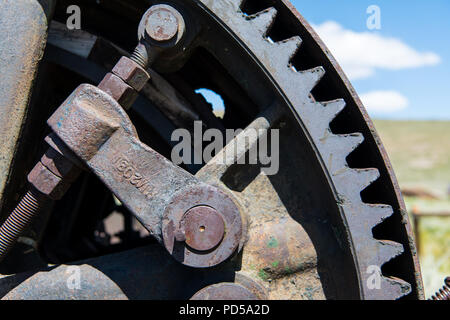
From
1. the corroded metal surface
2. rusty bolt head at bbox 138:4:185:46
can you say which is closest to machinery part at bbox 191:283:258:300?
the corroded metal surface

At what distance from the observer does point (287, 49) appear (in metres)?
1.48

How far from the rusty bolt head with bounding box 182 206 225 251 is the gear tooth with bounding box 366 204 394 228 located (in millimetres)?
499

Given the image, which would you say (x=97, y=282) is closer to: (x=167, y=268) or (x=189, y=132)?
(x=167, y=268)

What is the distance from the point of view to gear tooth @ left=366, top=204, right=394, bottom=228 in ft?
4.67

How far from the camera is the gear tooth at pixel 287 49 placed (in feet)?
4.85

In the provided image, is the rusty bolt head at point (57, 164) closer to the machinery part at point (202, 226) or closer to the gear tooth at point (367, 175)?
the machinery part at point (202, 226)

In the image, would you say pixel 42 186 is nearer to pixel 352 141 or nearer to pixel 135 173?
pixel 135 173

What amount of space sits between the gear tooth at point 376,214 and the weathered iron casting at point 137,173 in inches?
17.1

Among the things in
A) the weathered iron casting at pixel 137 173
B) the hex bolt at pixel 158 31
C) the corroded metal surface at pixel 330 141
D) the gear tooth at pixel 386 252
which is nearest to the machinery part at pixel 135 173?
the weathered iron casting at pixel 137 173

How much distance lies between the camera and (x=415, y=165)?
29.8 metres

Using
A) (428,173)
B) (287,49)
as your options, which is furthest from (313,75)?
(428,173)

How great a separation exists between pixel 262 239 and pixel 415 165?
102 ft

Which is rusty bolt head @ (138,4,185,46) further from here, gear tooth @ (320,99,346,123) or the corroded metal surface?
gear tooth @ (320,99,346,123)

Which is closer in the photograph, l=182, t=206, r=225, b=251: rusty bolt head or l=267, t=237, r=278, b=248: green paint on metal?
l=182, t=206, r=225, b=251: rusty bolt head
